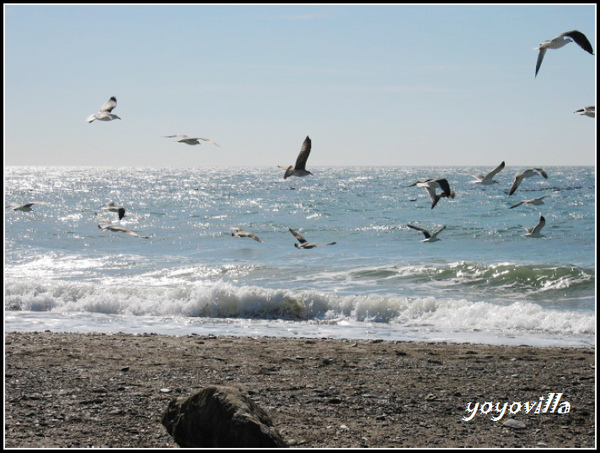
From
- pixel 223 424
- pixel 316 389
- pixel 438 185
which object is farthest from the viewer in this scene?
pixel 438 185

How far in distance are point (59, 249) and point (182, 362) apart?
17.7m

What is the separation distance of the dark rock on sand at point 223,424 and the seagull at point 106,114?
404cm

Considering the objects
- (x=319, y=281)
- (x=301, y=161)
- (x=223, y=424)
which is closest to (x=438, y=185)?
(x=301, y=161)

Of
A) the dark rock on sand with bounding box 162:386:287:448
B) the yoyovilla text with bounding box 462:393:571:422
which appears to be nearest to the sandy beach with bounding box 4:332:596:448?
the yoyovilla text with bounding box 462:393:571:422

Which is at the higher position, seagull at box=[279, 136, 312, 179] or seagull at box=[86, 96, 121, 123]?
seagull at box=[86, 96, 121, 123]

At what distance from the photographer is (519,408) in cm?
676

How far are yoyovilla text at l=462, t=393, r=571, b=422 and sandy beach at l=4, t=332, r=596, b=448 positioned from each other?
0.02 m

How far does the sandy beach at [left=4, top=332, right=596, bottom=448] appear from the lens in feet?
19.1

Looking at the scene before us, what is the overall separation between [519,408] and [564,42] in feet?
13.0

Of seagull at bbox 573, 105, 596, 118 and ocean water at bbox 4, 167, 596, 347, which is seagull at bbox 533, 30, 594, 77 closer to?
seagull at bbox 573, 105, 596, 118

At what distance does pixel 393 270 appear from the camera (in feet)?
61.8

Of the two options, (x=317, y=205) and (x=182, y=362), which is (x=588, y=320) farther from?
(x=317, y=205)

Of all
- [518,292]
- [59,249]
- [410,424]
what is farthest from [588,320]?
[59,249]

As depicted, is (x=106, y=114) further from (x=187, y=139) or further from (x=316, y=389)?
(x=316, y=389)
